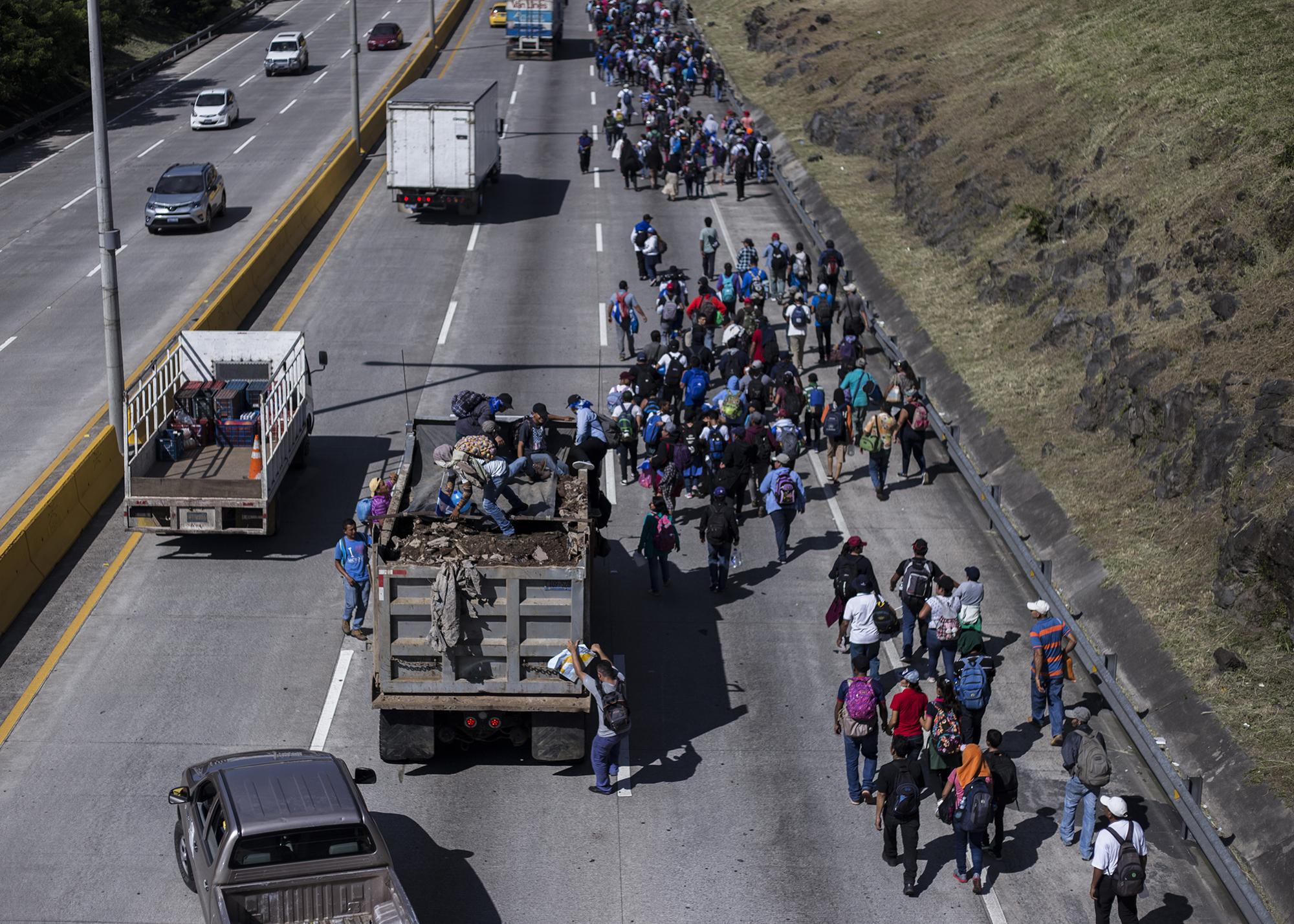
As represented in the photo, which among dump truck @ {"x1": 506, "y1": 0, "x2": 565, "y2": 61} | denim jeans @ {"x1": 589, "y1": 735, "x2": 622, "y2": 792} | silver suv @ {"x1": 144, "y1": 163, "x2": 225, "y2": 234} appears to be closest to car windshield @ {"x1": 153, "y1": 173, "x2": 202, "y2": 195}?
silver suv @ {"x1": 144, "y1": 163, "x2": 225, "y2": 234}

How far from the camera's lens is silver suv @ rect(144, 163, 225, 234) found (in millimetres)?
36781

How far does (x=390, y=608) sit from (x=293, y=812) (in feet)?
9.54

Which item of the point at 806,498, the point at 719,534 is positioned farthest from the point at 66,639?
the point at 806,498

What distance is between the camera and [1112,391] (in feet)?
79.9

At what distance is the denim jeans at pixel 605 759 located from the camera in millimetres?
14734

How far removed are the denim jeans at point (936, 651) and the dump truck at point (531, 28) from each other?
2064 inches

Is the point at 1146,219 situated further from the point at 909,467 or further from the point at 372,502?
the point at 372,502

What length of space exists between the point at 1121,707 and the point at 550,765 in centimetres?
648

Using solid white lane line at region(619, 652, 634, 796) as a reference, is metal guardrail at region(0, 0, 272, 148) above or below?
below

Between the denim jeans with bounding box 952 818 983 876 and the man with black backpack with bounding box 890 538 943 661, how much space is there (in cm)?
431

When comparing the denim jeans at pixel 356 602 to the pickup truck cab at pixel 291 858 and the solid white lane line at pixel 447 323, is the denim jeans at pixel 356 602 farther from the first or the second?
the solid white lane line at pixel 447 323

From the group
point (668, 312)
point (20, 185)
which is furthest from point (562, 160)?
point (668, 312)

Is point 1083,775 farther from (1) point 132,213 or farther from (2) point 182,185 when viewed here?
(1) point 132,213

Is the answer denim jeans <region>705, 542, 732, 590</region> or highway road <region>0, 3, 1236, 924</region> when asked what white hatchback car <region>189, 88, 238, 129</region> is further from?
denim jeans <region>705, 542, 732, 590</region>
